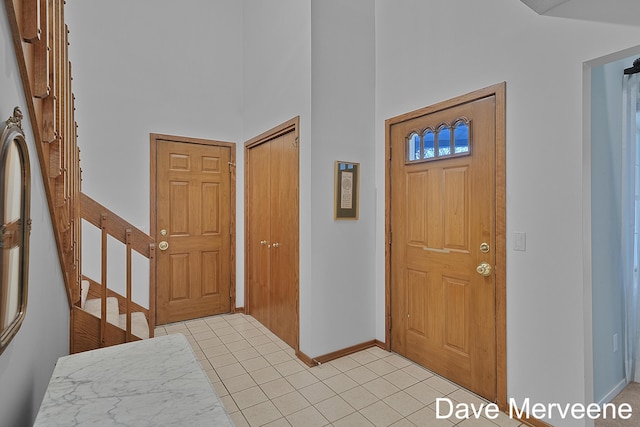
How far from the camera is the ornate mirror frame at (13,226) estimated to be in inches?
36.5

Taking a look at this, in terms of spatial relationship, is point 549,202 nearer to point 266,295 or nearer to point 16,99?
point 16,99

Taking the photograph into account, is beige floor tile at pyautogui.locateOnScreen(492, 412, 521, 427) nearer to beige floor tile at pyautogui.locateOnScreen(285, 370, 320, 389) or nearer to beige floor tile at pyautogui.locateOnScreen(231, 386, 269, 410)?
beige floor tile at pyautogui.locateOnScreen(285, 370, 320, 389)

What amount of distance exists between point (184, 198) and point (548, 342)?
11.4ft

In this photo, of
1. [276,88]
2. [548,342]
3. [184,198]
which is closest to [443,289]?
[548,342]

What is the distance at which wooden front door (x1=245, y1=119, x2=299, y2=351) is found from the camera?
9.91ft

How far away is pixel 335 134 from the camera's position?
2.84 meters

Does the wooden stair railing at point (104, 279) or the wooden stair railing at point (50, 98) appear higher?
the wooden stair railing at point (50, 98)

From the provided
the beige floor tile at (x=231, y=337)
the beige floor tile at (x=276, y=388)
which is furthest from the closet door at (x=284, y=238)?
the beige floor tile at (x=276, y=388)

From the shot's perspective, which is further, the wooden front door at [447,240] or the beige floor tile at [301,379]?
the beige floor tile at [301,379]

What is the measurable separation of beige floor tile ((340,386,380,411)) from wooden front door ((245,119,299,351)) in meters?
0.71

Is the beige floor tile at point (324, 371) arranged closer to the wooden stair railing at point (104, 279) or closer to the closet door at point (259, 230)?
the closet door at point (259, 230)

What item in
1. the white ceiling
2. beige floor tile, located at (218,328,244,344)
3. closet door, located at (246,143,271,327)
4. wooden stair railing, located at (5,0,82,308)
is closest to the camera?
wooden stair railing, located at (5,0,82,308)

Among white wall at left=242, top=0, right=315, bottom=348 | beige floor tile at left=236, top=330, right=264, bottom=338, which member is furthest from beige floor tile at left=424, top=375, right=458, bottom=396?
beige floor tile at left=236, top=330, right=264, bottom=338

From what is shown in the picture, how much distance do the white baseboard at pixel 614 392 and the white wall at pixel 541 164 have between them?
597 millimetres
